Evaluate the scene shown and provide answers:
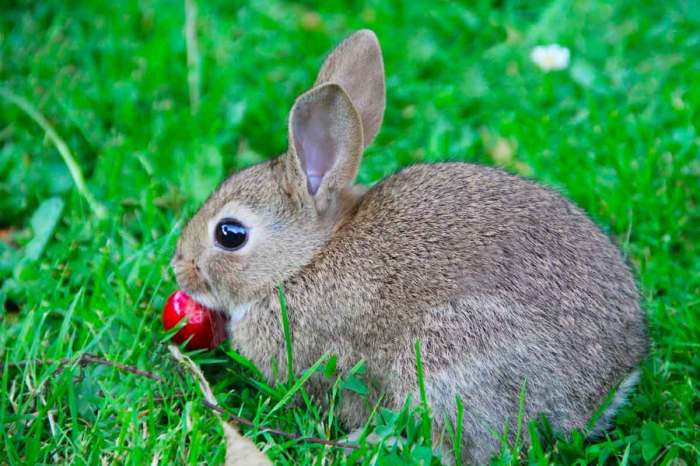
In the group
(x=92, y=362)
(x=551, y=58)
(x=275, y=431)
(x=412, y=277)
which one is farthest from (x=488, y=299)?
(x=551, y=58)

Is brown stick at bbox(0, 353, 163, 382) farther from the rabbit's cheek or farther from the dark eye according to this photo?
the dark eye

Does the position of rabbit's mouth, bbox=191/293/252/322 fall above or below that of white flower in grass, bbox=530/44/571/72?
below

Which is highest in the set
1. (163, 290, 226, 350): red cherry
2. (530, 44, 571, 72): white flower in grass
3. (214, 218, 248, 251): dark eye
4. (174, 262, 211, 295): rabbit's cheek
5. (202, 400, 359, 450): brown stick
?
(214, 218, 248, 251): dark eye

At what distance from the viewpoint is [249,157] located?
5.76 m

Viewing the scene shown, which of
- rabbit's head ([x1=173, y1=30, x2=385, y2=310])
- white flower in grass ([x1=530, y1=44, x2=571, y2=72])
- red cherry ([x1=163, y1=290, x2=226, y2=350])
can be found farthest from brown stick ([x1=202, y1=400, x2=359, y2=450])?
white flower in grass ([x1=530, y1=44, x2=571, y2=72])

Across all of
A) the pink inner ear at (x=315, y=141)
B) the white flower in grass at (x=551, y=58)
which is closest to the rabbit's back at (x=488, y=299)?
the pink inner ear at (x=315, y=141)

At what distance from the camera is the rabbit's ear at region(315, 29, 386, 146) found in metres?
4.53

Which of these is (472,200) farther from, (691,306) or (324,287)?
(691,306)

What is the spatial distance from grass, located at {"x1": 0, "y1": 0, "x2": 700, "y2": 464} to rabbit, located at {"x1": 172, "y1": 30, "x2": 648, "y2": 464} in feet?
0.51

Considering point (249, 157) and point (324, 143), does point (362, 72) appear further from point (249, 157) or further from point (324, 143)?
point (249, 157)

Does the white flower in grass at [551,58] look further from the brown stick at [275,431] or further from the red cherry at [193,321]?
the brown stick at [275,431]

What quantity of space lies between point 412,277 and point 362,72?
1.13 meters

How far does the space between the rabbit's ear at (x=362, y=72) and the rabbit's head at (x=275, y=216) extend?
25cm

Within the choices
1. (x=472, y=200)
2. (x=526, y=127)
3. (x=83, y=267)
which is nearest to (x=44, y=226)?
(x=83, y=267)
